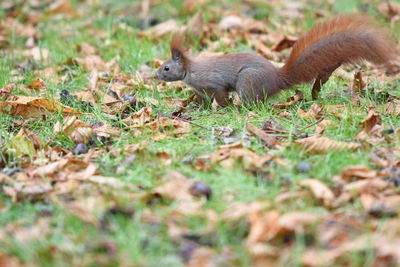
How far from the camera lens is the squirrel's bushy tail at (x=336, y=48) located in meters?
3.31

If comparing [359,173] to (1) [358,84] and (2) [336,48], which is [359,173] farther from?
(1) [358,84]

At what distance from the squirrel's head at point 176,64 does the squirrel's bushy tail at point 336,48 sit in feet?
2.41

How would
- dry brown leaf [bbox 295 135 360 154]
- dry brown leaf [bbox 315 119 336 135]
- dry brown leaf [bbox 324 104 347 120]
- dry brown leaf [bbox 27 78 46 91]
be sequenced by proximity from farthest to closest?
dry brown leaf [bbox 27 78 46 91], dry brown leaf [bbox 324 104 347 120], dry brown leaf [bbox 315 119 336 135], dry brown leaf [bbox 295 135 360 154]

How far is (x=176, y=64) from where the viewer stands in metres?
4.03


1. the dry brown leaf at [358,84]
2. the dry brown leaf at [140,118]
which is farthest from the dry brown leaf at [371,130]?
the dry brown leaf at [140,118]

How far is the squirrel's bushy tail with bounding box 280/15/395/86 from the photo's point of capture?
3312 mm

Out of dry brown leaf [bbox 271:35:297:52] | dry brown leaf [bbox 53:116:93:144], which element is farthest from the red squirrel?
dry brown leaf [bbox 271:35:297:52]

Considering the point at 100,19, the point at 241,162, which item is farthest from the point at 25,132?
the point at 100,19

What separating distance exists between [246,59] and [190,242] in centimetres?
201

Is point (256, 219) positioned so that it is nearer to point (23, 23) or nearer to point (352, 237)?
point (352, 237)

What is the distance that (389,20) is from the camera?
5.55 metres

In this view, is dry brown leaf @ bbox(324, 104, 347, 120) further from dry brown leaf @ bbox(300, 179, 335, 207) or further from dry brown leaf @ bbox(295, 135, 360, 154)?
dry brown leaf @ bbox(300, 179, 335, 207)

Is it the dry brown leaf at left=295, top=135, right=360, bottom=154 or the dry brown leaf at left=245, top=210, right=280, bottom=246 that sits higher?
the dry brown leaf at left=245, top=210, right=280, bottom=246

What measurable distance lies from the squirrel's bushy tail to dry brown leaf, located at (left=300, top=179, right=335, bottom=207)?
49.9 inches
